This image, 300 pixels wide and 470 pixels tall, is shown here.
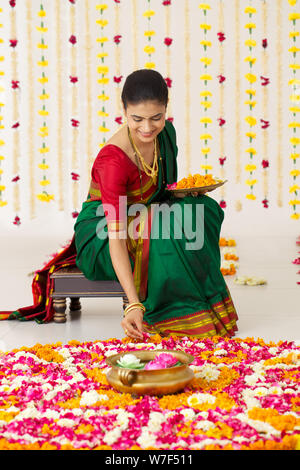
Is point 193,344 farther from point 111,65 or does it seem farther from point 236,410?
point 111,65

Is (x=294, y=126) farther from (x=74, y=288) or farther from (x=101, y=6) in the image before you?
(x=74, y=288)

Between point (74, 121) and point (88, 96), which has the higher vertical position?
point (88, 96)

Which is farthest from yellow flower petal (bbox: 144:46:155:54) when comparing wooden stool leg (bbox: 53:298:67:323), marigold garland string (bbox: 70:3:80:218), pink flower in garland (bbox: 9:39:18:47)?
wooden stool leg (bbox: 53:298:67:323)

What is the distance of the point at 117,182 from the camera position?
10.3ft

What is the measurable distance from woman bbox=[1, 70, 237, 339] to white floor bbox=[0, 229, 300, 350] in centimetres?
24

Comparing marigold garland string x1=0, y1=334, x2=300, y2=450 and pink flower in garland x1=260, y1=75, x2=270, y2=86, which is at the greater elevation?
pink flower in garland x1=260, y1=75, x2=270, y2=86

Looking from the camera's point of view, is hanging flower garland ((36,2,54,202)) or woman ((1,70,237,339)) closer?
woman ((1,70,237,339))

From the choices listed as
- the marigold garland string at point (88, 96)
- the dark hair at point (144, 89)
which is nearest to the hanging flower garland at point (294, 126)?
the marigold garland string at point (88, 96)

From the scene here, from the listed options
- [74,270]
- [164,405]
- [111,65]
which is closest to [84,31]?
[111,65]

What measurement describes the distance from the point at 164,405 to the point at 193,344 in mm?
826

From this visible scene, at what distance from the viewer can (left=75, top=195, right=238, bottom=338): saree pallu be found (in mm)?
3213

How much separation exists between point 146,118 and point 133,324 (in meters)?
0.92

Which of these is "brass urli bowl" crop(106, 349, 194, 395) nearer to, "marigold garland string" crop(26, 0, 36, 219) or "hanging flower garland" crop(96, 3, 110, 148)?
"hanging flower garland" crop(96, 3, 110, 148)

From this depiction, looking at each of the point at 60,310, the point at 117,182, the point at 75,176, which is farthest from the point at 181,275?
the point at 75,176
